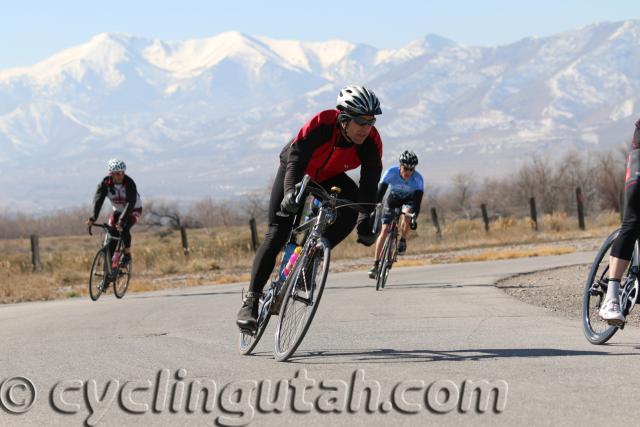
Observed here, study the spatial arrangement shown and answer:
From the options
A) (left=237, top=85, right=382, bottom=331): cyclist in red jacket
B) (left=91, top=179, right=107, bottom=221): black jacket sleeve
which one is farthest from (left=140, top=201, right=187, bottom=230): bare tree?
(left=237, top=85, right=382, bottom=331): cyclist in red jacket

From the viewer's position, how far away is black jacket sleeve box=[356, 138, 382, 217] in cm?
797

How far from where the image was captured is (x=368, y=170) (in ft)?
26.3

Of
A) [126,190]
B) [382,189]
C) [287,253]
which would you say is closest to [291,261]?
[287,253]

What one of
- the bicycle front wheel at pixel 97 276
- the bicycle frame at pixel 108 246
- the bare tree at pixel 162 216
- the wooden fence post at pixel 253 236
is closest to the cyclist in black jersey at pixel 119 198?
the bicycle frame at pixel 108 246

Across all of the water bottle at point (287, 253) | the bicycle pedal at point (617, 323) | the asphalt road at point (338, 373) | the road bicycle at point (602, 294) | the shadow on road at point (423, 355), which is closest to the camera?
the asphalt road at point (338, 373)

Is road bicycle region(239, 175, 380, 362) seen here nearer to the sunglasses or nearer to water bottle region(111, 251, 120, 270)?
the sunglasses

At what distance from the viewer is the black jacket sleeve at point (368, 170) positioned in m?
7.97

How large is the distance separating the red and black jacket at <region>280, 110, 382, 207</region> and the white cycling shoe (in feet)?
6.26

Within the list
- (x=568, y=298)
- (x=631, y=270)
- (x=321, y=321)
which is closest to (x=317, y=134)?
(x=631, y=270)

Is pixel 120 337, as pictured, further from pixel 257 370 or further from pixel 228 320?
pixel 257 370

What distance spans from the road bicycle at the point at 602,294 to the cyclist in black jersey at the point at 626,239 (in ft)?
0.26

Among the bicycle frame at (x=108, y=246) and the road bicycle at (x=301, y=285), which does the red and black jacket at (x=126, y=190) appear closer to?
the bicycle frame at (x=108, y=246)
